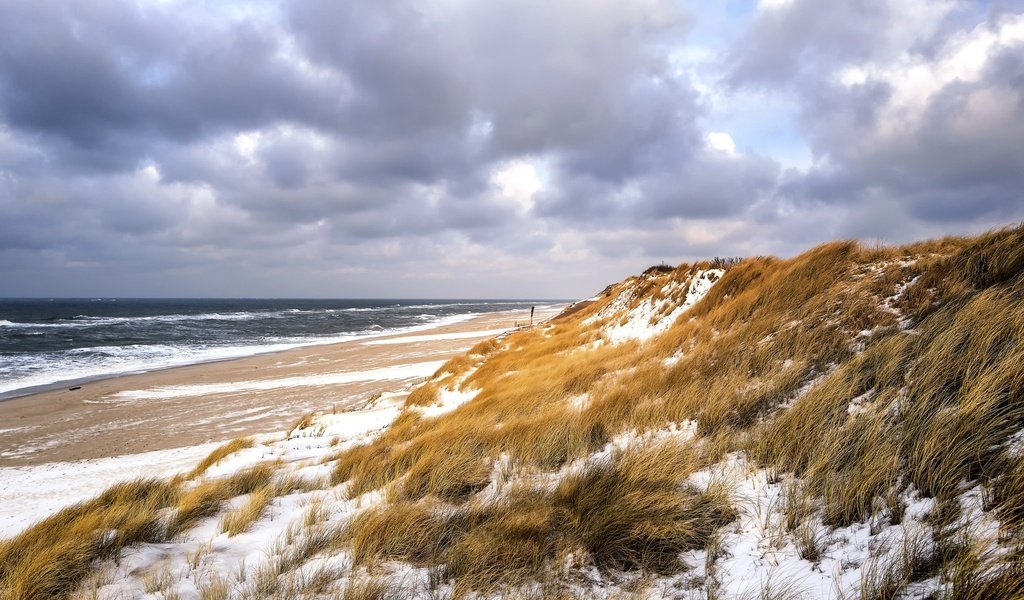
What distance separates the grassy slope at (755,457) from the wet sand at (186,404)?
378 inches

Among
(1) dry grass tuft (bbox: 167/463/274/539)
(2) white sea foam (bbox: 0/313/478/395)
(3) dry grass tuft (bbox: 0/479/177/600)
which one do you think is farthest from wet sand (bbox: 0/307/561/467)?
(3) dry grass tuft (bbox: 0/479/177/600)

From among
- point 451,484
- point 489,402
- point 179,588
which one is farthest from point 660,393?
point 179,588

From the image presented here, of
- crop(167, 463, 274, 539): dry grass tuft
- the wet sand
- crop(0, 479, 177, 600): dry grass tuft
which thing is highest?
crop(0, 479, 177, 600): dry grass tuft

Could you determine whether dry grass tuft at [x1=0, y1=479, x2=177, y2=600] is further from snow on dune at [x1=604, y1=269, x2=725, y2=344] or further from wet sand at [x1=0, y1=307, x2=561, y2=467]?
snow on dune at [x1=604, y1=269, x2=725, y2=344]

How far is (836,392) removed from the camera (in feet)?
14.3

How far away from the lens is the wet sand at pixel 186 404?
41.8 feet

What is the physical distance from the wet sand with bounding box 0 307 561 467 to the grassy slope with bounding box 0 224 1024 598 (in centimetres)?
960

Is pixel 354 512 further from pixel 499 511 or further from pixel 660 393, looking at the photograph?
pixel 660 393

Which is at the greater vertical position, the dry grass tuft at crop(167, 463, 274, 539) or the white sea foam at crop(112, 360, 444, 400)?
the dry grass tuft at crop(167, 463, 274, 539)

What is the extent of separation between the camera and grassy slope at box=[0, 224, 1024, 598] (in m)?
2.79

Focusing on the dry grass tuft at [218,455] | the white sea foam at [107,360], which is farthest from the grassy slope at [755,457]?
the white sea foam at [107,360]

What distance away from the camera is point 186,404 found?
668 inches

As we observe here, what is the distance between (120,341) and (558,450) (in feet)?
152

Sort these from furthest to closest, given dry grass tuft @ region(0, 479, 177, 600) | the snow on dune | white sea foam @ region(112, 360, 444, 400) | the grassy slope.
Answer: white sea foam @ region(112, 360, 444, 400), the snow on dune, dry grass tuft @ region(0, 479, 177, 600), the grassy slope
